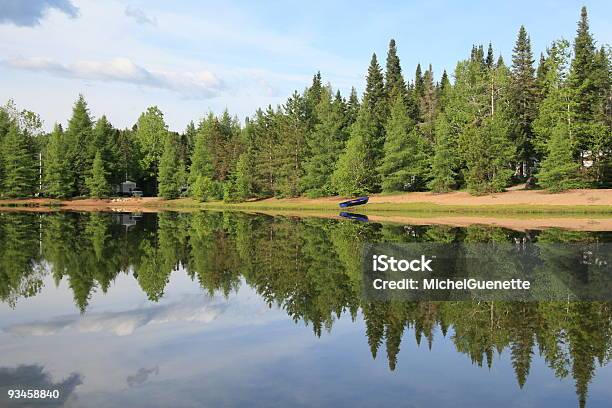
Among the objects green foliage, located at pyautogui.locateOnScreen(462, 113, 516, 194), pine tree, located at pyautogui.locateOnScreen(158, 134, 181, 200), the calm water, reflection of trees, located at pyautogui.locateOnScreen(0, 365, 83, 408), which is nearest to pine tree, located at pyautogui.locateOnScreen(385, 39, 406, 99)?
green foliage, located at pyautogui.locateOnScreen(462, 113, 516, 194)

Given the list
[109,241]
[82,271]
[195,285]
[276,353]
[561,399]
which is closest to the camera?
[561,399]

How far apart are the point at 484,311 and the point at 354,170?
55882mm

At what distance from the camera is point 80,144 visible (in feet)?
312

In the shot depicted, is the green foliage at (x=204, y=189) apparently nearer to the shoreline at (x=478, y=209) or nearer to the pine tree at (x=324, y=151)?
the shoreline at (x=478, y=209)

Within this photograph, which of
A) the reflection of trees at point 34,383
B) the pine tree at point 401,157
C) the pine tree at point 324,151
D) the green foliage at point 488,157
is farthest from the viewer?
the pine tree at point 324,151

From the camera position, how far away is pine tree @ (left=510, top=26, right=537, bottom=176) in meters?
69.6

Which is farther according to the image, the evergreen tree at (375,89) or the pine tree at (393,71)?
the pine tree at (393,71)

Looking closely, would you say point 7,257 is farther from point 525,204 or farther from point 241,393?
point 525,204

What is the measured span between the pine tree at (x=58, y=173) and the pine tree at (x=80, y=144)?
109cm

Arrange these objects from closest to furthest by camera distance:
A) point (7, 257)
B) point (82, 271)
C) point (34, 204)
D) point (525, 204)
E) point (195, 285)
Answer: point (195, 285)
point (82, 271)
point (7, 257)
point (525, 204)
point (34, 204)

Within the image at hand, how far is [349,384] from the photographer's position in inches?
356

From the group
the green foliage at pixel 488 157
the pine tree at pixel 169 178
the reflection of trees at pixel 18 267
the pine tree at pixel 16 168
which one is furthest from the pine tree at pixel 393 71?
the reflection of trees at pixel 18 267

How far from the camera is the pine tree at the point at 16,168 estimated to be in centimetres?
8812

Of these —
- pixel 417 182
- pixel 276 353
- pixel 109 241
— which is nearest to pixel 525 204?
pixel 417 182
